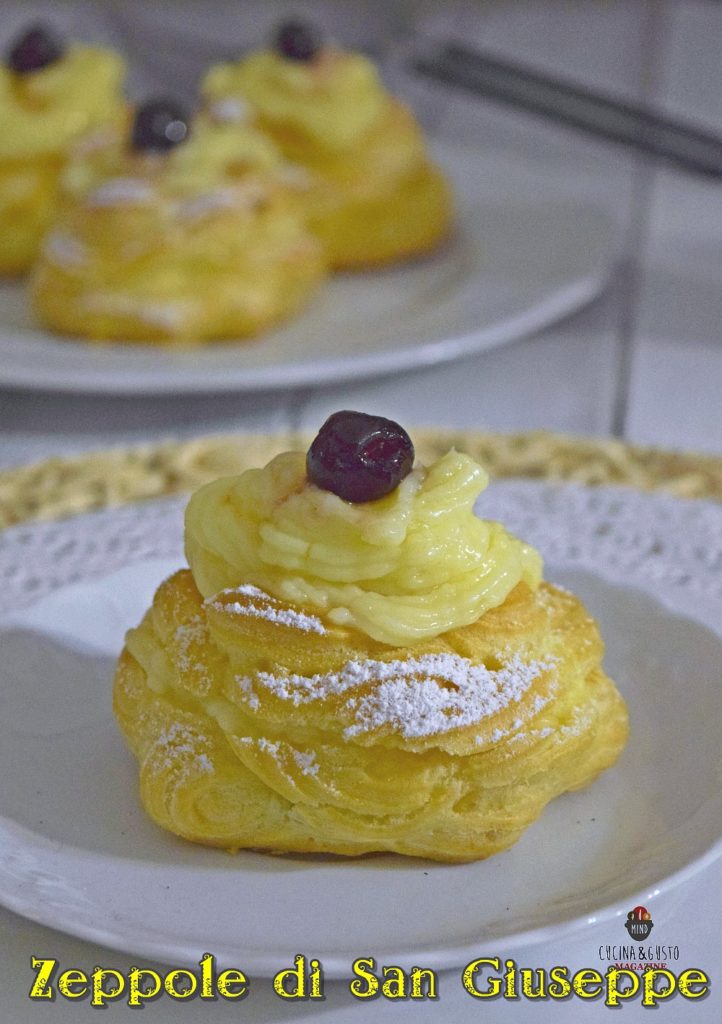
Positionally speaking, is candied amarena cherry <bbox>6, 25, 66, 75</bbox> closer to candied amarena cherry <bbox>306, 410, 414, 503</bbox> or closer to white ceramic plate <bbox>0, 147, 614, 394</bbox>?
white ceramic plate <bbox>0, 147, 614, 394</bbox>

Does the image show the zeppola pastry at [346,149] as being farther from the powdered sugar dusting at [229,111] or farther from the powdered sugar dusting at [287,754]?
the powdered sugar dusting at [287,754]

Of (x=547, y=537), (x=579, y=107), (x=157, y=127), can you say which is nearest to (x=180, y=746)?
(x=547, y=537)

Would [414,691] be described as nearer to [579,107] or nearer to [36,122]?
[36,122]

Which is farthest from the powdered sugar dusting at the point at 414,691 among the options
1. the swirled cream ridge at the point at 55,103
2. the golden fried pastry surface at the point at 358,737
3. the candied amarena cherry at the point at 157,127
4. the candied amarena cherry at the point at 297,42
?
the candied amarena cherry at the point at 297,42

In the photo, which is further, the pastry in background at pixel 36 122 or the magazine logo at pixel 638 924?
the pastry in background at pixel 36 122

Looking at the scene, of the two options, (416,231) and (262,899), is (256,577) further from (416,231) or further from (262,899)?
(416,231)
